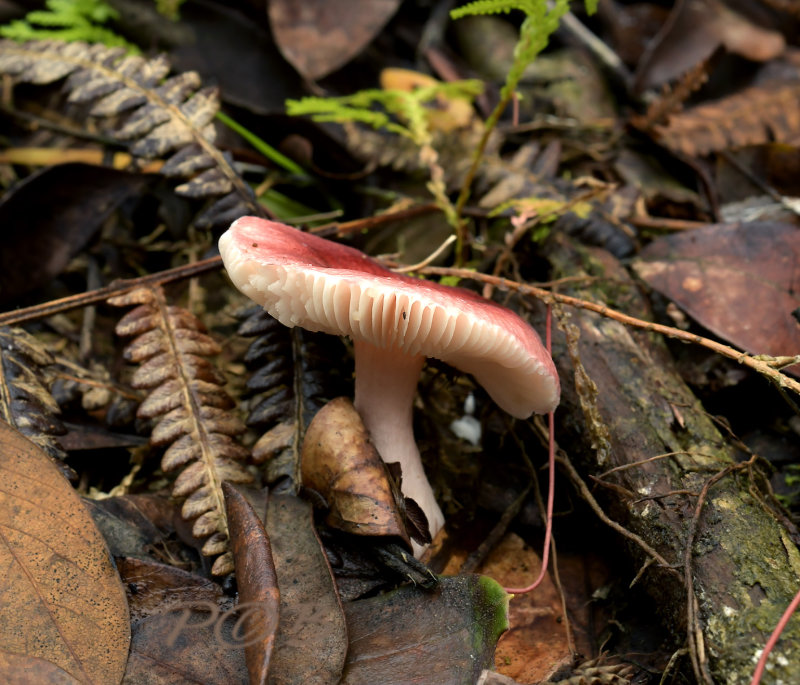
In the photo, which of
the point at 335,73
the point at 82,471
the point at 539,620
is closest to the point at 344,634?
the point at 539,620

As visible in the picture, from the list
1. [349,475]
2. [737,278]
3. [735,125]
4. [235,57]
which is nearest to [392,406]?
[349,475]

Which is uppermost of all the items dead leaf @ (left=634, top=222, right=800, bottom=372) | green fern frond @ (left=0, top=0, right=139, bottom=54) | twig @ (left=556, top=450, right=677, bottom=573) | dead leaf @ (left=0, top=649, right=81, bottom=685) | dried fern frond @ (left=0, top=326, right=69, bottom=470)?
green fern frond @ (left=0, top=0, right=139, bottom=54)

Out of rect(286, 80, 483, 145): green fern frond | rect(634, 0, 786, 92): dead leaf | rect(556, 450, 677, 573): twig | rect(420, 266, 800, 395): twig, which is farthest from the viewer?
rect(634, 0, 786, 92): dead leaf

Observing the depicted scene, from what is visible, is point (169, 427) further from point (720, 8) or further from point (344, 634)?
point (720, 8)

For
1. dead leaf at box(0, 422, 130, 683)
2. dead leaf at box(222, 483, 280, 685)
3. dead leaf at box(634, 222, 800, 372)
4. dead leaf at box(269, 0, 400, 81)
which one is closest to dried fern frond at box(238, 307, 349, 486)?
dead leaf at box(222, 483, 280, 685)

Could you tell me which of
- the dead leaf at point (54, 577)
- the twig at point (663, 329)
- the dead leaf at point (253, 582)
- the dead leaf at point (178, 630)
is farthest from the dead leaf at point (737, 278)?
the dead leaf at point (54, 577)

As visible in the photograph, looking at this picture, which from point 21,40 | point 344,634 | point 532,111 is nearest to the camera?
point 344,634

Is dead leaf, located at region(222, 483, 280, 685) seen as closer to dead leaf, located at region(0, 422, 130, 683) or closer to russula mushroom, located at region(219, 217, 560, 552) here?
dead leaf, located at region(0, 422, 130, 683)
